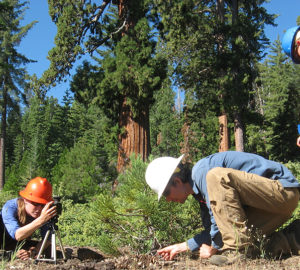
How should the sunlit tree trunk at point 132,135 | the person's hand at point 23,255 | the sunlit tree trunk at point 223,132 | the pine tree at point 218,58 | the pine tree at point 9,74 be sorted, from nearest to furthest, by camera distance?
the person's hand at point 23,255
the sunlit tree trunk at point 132,135
the pine tree at point 218,58
the sunlit tree trunk at point 223,132
the pine tree at point 9,74

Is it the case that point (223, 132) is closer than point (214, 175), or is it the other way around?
point (214, 175)

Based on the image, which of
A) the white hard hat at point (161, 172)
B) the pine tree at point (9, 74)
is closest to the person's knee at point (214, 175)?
the white hard hat at point (161, 172)

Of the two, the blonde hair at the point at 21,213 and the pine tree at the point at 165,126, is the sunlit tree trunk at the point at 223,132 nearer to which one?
the blonde hair at the point at 21,213

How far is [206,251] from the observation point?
2.97m

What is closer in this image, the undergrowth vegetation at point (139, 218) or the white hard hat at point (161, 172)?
the white hard hat at point (161, 172)

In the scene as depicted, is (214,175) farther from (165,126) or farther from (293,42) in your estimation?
(165,126)

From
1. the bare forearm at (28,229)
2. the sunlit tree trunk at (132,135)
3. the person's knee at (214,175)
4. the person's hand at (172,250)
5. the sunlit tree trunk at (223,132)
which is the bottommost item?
the person's hand at (172,250)

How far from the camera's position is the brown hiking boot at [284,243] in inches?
121

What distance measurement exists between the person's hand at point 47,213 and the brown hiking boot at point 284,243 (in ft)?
6.49

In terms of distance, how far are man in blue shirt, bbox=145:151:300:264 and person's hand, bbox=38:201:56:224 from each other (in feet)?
3.42

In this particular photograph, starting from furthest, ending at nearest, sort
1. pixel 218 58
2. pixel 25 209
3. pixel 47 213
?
pixel 218 58 → pixel 25 209 → pixel 47 213

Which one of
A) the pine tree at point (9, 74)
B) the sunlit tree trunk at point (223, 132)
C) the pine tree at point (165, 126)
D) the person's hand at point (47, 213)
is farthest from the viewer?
the pine tree at point (165, 126)

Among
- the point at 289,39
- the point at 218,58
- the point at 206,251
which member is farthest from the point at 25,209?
the point at 218,58

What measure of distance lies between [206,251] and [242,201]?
0.50 metres
